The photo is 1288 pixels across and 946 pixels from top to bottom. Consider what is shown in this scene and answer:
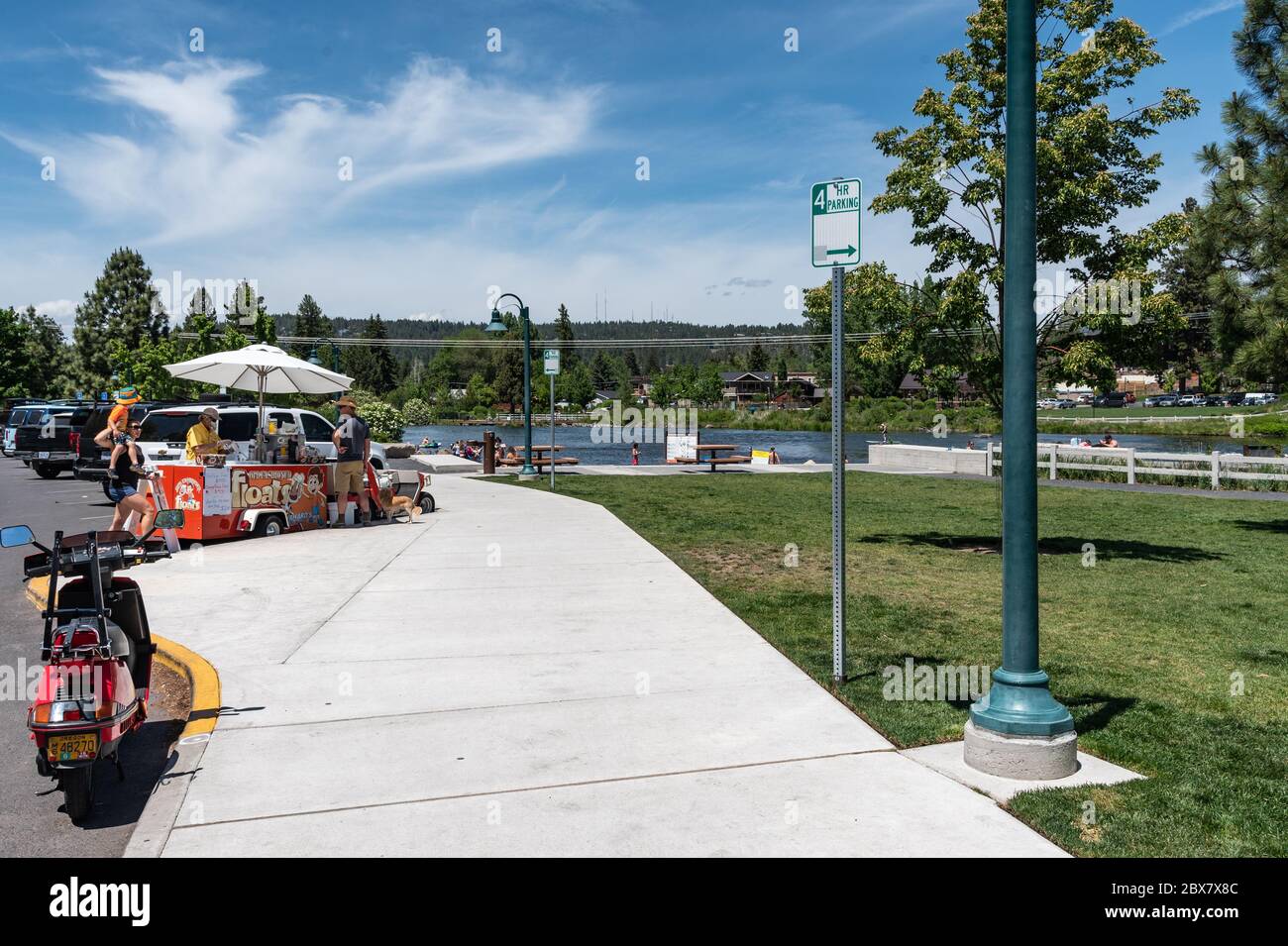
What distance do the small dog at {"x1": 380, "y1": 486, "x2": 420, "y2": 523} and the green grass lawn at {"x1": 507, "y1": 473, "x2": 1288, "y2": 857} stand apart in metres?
3.78

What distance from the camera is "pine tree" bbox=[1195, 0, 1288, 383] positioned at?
13.3 meters

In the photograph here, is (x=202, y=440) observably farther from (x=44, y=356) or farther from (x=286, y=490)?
(x=44, y=356)

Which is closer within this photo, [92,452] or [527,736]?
[527,736]

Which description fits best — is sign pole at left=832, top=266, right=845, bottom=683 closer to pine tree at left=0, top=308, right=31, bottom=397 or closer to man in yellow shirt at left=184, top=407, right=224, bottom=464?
man in yellow shirt at left=184, top=407, right=224, bottom=464

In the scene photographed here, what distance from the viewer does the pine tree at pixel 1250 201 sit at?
1328cm

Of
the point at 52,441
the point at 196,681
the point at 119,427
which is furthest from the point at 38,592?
the point at 52,441

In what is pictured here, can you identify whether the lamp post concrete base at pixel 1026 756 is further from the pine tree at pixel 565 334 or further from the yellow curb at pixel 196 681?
the pine tree at pixel 565 334

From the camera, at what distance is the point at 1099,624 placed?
854cm

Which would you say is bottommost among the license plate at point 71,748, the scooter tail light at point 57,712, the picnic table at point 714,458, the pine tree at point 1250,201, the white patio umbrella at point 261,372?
the license plate at point 71,748

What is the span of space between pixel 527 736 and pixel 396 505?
1106 centimetres

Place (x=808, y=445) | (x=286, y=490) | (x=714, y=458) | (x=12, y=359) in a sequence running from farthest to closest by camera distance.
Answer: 1. (x=12, y=359)
2. (x=808, y=445)
3. (x=714, y=458)
4. (x=286, y=490)

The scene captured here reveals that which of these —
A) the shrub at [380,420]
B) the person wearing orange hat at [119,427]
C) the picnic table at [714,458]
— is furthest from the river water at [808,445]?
the person wearing orange hat at [119,427]

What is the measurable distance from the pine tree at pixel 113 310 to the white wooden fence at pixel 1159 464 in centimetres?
8094

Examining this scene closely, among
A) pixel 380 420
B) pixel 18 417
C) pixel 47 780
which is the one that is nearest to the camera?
pixel 47 780
